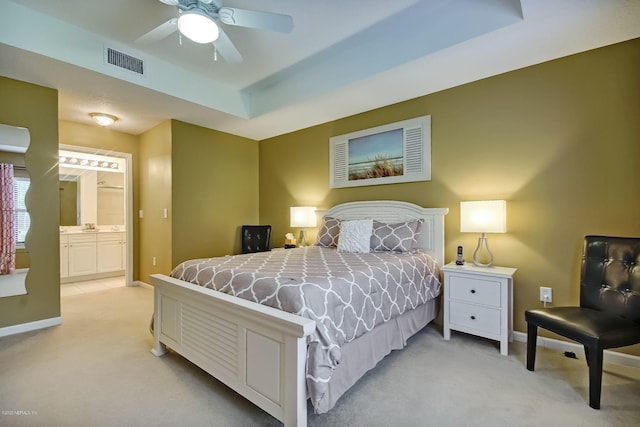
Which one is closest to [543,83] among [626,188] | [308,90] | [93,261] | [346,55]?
[626,188]

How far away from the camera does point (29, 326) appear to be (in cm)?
294

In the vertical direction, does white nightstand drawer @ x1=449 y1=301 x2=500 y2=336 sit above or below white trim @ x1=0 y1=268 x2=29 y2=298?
below

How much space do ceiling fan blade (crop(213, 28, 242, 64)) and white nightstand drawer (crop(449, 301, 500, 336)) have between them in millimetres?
2850

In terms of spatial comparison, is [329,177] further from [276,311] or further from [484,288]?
[276,311]

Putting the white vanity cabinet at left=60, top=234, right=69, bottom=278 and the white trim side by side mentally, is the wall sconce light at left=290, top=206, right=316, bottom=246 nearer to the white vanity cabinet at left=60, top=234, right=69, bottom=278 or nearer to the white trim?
the white trim

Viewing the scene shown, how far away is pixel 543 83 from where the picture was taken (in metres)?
2.60

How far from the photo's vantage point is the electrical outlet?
2.55 meters

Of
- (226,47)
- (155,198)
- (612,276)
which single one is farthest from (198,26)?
(612,276)

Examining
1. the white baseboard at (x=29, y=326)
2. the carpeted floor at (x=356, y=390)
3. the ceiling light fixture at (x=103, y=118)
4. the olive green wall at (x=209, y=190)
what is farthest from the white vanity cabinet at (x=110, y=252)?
the carpeted floor at (x=356, y=390)

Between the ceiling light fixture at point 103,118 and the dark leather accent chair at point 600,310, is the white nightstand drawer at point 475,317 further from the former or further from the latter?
the ceiling light fixture at point 103,118

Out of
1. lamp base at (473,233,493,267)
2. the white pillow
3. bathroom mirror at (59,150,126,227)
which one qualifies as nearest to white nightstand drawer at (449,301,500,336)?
lamp base at (473,233,493,267)

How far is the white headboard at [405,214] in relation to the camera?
122 inches

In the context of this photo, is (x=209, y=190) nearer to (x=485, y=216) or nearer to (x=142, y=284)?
(x=142, y=284)

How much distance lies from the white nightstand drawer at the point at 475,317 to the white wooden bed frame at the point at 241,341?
1740 mm
